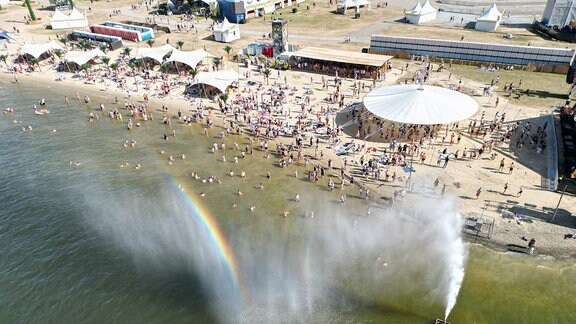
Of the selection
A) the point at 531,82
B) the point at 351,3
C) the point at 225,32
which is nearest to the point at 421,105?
the point at 531,82

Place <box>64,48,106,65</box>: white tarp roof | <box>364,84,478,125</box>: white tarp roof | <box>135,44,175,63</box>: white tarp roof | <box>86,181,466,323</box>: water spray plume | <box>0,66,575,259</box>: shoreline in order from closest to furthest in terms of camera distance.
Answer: <box>86,181,466,323</box>: water spray plume → <box>0,66,575,259</box>: shoreline → <box>364,84,478,125</box>: white tarp roof → <box>64,48,106,65</box>: white tarp roof → <box>135,44,175,63</box>: white tarp roof

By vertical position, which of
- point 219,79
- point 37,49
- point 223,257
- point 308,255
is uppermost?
point 37,49

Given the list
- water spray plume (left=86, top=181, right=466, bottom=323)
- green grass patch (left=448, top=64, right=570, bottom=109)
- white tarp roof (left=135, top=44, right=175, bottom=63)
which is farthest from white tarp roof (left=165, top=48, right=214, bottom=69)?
green grass patch (left=448, top=64, right=570, bottom=109)

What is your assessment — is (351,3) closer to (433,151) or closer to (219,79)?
(219,79)

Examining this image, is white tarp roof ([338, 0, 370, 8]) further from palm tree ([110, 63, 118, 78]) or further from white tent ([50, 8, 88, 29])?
white tent ([50, 8, 88, 29])

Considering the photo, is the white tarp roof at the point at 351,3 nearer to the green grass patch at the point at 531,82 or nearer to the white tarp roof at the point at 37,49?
the green grass patch at the point at 531,82

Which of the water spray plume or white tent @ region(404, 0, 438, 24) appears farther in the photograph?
white tent @ region(404, 0, 438, 24)
